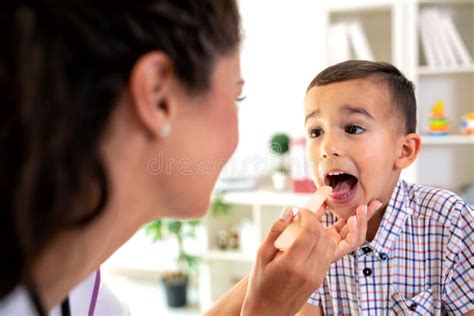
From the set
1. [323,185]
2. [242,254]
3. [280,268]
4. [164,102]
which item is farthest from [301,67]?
[164,102]

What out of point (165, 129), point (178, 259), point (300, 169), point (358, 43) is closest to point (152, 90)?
point (165, 129)

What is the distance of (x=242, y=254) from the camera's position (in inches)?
104

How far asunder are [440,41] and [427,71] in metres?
0.17

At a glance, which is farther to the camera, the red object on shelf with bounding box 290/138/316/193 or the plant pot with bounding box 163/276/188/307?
the plant pot with bounding box 163/276/188/307

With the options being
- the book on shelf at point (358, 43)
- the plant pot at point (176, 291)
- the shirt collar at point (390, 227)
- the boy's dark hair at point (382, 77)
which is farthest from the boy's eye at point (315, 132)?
the plant pot at point (176, 291)

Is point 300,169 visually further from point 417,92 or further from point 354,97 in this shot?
point 354,97

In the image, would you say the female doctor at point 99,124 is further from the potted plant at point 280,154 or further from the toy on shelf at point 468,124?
the toy on shelf at point 468,124

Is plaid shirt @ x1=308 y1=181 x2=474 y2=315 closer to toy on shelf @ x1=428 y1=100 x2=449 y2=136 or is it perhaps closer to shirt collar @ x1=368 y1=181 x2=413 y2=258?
shirt collar @ x1=368 y1=181 x2=413 y2=258

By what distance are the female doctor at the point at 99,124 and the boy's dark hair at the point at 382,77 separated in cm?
41

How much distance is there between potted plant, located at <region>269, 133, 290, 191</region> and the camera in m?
2.58

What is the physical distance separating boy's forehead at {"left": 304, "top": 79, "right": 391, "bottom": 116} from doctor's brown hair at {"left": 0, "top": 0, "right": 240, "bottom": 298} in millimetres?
532

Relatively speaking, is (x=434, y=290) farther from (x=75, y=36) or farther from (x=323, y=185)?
(x=75, y=36)

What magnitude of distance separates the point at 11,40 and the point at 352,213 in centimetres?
78

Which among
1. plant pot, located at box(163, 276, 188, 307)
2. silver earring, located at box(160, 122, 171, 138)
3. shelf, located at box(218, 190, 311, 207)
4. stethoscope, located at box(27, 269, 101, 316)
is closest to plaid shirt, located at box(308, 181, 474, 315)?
stethoscope, located at box(27, 269, 101, 316)
